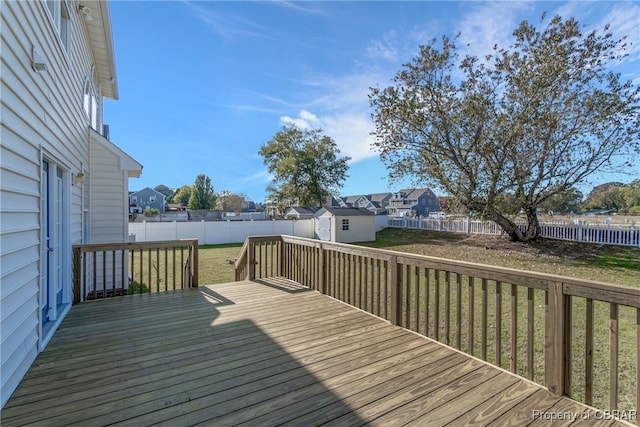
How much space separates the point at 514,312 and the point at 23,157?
12.7 ft

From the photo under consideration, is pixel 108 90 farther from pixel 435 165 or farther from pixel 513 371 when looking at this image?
pixel 435 165

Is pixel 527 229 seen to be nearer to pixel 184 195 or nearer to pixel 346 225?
pixel 346 225

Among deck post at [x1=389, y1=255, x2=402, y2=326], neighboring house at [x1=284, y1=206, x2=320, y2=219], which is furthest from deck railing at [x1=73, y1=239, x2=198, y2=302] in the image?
neighboring house at [x1=284, y1=206, x2=320, y2=219]

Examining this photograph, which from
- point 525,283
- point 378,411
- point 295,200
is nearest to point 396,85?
point 525,283

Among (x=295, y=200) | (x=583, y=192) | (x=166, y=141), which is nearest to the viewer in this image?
(x=583, y=192)

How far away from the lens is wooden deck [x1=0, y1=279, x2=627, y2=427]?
1804 millimetres

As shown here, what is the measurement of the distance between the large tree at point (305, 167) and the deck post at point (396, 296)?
25.9m

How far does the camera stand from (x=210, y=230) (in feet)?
52.8

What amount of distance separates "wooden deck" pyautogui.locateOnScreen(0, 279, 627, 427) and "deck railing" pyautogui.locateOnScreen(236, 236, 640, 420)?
0.21 meters

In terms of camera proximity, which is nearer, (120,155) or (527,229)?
(120,155)

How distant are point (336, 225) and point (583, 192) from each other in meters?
11.4

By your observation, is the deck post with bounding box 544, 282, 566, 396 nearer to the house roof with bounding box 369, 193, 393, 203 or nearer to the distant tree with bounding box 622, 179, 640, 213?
the distant tree with bounding box 622, 179, 640, 213

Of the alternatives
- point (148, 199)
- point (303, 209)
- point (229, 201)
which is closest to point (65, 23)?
point (303, 209)

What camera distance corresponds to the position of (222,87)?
472 inches
